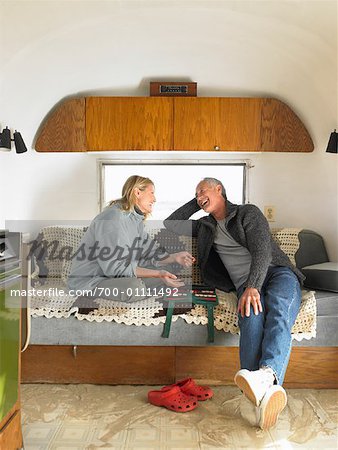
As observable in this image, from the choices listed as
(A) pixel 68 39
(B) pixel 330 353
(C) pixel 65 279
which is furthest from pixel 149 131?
(B) pixel 330 353

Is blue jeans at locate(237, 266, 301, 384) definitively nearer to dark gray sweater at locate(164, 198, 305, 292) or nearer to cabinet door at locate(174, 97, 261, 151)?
dark gray sweater at locate(164, 198, 305, 292)

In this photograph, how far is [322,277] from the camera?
3.11 metres

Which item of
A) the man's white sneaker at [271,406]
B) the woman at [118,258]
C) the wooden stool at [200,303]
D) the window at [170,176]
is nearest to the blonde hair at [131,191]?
the woman at [118,258]

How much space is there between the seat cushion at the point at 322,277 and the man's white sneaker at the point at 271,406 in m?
0.94

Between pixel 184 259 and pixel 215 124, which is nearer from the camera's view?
pixel 184 259

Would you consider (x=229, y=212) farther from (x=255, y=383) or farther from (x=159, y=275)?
A: (x=255, y=383)

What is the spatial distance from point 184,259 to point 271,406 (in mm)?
1212

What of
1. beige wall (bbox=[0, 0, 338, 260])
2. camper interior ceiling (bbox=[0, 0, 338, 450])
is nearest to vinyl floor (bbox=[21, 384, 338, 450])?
camper interior ceiling (bbox=[0, 0, 338, 450])

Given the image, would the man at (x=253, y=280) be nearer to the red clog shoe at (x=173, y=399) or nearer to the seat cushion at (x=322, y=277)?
the seat cushion at (x=322, y=277)

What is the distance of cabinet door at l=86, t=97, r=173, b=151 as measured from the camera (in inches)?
147

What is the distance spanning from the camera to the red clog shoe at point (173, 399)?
98.3 inches

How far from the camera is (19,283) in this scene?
197 centimetres

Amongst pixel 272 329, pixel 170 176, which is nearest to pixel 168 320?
pixel 272 329

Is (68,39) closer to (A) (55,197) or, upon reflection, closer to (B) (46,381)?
(A) (55,197)
